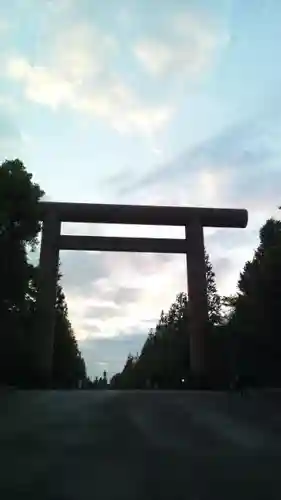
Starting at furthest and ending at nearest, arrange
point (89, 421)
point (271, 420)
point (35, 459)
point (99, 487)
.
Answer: point (271, 420) < point (89, 421) < point (35, 459) < point (99, 487)

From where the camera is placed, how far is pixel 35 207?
2469 cm

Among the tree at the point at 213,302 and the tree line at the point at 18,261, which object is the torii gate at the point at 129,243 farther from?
the tree at the point at 213,302

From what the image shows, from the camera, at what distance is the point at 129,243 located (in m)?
26.5

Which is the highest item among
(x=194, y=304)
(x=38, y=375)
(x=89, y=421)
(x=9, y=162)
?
(x=9, y=162)

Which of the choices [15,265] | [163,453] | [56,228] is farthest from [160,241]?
[163,453]

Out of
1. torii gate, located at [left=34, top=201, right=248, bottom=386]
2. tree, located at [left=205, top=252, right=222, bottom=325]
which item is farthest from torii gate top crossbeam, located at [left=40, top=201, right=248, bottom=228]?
tree, located at [left=205, top=252, right=222, bottom=325]

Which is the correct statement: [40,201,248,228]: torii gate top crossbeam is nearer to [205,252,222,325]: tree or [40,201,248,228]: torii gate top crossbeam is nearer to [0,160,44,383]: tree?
[0,160,44,383]: tree

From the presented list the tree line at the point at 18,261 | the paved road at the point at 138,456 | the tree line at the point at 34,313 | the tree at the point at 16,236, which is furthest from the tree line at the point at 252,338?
the paved road at the point at 138,456

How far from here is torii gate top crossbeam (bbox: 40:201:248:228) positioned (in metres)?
26.2

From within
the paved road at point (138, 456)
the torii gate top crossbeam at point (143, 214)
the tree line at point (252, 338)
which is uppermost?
the torii gate top crossbeam at point (143, 214)

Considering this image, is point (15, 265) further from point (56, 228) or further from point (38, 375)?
point (38, 375)

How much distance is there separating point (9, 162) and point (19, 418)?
1677cm

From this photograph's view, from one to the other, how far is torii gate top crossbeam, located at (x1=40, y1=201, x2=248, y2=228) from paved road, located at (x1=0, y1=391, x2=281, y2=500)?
15686mm

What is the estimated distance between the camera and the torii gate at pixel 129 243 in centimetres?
2636
